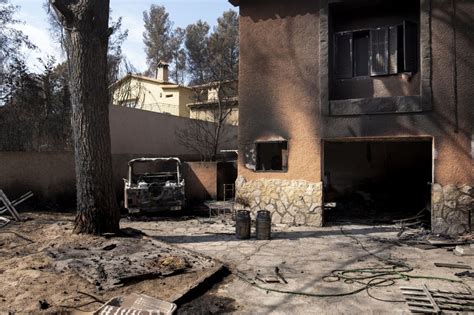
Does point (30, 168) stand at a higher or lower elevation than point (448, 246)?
higher

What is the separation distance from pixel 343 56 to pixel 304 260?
6.52 metres

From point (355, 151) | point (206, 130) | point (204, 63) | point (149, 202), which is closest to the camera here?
point (149, 202)

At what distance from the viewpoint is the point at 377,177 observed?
49.6ft

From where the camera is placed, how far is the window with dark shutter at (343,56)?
11.0 meters

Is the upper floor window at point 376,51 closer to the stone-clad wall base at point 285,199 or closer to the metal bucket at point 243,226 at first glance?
the stone-clad wall base at point 285,199

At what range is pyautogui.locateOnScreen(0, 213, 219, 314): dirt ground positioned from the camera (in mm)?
4781

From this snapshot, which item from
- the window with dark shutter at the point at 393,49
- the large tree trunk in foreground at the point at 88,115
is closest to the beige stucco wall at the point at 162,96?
the large tree trunk in foreground at the point at 88,115

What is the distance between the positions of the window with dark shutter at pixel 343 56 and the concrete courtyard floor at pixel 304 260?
4.49m

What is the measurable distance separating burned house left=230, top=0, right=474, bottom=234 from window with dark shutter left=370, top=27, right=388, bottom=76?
1.1 inches

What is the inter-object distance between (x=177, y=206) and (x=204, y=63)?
21542mm

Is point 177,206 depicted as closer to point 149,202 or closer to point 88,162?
point 149,202

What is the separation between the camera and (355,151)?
610 inches

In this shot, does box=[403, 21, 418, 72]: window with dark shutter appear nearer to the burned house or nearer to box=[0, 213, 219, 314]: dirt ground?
the burned house

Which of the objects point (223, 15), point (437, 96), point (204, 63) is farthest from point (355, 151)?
point (223, 15)
